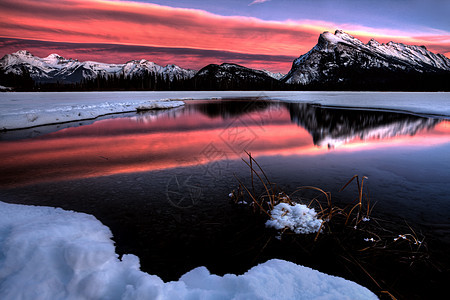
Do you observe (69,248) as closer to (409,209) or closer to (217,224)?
(217,224)

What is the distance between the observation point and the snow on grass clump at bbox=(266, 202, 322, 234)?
4.42 metres

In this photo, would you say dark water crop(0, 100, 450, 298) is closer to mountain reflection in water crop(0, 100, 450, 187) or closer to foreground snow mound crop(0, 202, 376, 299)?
mountain reflection in water crop(0, 100, 450, 187)

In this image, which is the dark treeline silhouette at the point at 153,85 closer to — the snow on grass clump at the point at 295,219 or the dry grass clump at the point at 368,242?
the snow on grass clump at the point at 295,219

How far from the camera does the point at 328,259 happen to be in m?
3.71

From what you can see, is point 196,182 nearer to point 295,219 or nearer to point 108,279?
point 295,219

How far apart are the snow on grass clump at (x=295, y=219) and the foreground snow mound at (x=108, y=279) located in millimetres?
1147

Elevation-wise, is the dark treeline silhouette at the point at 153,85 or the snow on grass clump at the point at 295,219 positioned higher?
the dark treeline silhouette at the point at 153,85

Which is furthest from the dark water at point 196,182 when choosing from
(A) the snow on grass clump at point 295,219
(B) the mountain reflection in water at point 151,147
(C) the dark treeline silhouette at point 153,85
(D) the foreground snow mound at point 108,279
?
(C) the dark treeline silhouette at point 153,85

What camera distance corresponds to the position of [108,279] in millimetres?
2869

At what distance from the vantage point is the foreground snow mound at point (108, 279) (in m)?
2.63

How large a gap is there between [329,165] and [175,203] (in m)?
5.30

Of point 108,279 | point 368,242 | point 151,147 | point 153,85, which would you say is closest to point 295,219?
point 368,242

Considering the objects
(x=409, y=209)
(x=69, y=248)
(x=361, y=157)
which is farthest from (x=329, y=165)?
(x=69, y=248)

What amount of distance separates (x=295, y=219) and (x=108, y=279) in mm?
3115
